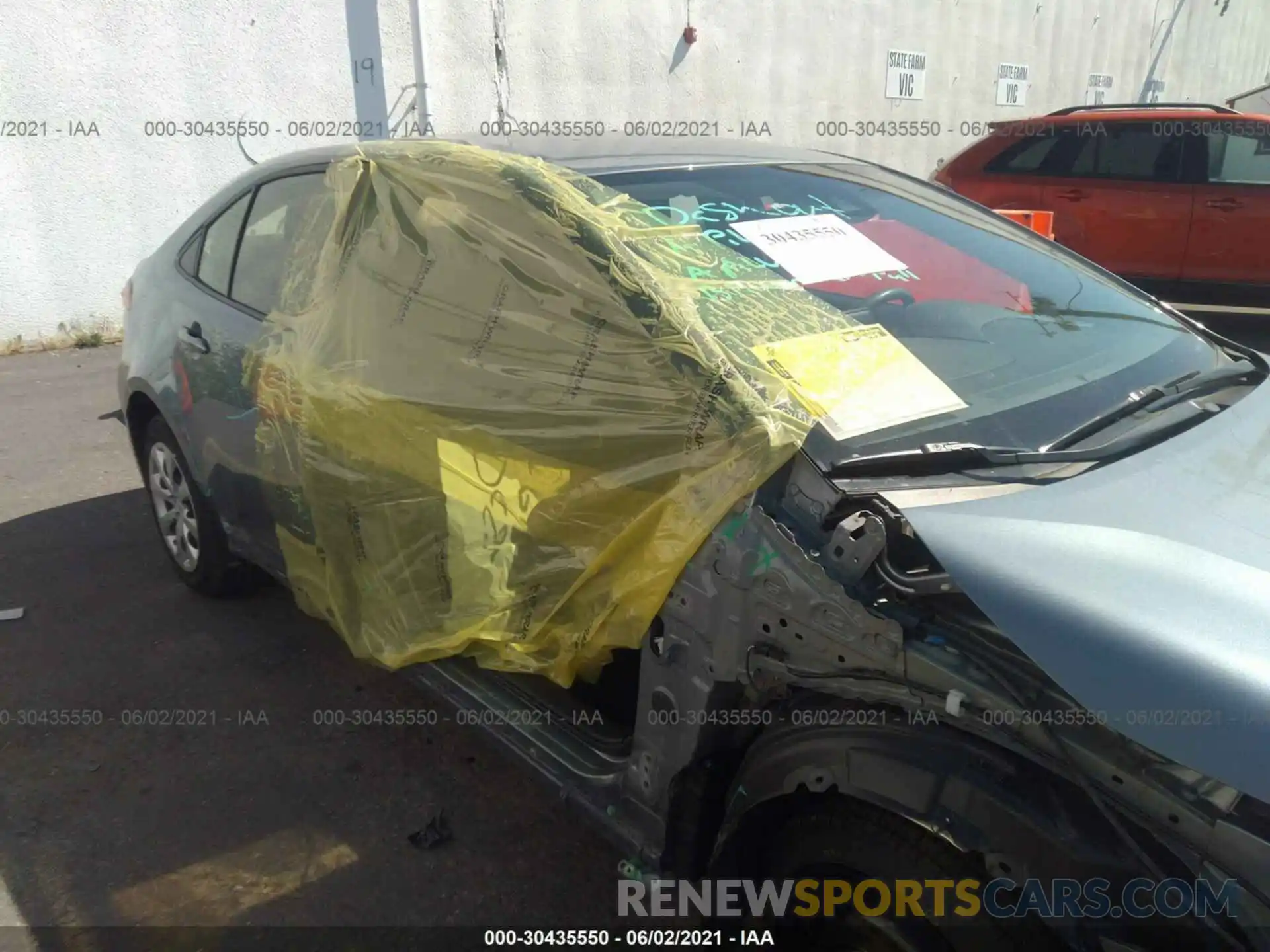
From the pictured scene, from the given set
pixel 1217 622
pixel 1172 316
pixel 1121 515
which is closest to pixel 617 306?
pixel 1121 515

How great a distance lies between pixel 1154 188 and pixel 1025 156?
0.97m

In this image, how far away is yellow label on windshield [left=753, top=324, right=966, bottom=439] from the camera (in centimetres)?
179

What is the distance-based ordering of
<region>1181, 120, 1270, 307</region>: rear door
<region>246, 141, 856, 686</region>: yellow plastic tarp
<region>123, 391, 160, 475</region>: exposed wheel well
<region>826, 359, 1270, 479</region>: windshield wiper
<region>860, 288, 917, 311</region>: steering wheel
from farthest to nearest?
<region>1181, 120, 1270, 307</region>: rear door < <region>123, 391, 160, 475</region>: exposed wheel well < <region>860, 288, 917, 311</region>: steering wheel < <region>246, 141, 856, 686</region>: yellow plastic tarp < <region>826, 359, 1270, 479</region>: windshield wiper

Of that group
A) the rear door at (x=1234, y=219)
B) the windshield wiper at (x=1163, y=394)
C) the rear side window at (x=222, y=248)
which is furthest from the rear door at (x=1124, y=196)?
the rear side window at (x=222, y=248)

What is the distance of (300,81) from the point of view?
8.19 meters

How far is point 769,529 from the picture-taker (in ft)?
5.27

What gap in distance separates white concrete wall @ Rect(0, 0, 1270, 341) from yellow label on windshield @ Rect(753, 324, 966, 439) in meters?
5.86

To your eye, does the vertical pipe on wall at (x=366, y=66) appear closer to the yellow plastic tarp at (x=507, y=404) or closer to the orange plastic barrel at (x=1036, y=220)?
the orange plastic barrel at (x=1036, y=220)

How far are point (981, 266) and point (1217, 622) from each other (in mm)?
1430

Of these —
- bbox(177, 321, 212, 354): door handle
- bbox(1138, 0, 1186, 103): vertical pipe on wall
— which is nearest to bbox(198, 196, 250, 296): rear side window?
bbox(177, 321, 212, 354): door handle

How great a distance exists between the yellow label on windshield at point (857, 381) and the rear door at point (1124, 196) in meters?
6.40

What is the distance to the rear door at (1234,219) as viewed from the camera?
7.07 m

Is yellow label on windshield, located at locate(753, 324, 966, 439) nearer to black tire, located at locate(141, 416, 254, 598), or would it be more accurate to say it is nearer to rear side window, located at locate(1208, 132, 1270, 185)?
black tire, located at locate(141, 416, 254, 598)

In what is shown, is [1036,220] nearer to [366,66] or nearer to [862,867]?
[862,867]
